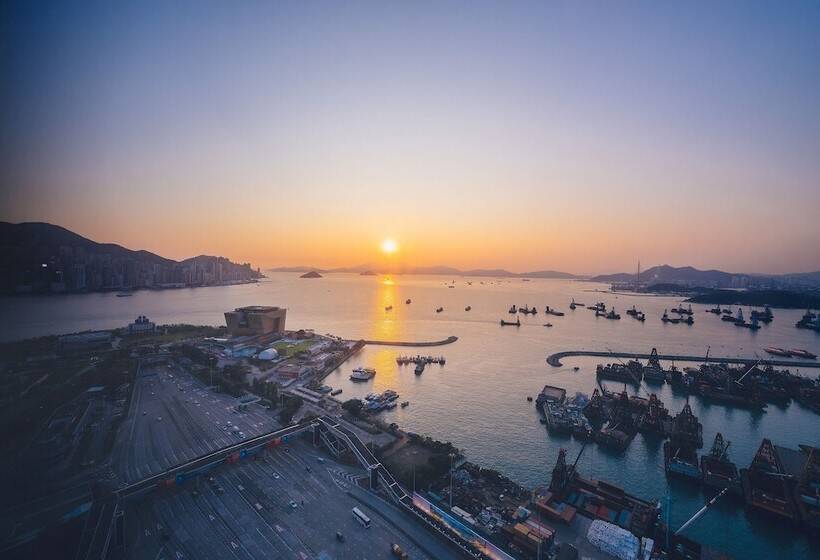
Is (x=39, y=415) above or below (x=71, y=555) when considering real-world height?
above

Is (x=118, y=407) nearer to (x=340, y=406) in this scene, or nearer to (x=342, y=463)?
(x=340, y=406)

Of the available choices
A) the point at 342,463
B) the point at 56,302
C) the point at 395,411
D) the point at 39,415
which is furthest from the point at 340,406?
the point at 56,302

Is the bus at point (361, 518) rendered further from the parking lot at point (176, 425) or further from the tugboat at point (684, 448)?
the tugboat at point (684, 448)

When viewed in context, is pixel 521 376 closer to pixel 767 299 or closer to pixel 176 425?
pixel 176 425

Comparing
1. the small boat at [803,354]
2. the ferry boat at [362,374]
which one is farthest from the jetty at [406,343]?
the small boat at [803,354]

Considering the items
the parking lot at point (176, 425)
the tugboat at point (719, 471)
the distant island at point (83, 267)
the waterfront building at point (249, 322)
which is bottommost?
the tugboat at point (719, 471)

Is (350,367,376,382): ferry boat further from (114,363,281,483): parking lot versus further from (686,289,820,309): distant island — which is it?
(686,289,820,309): distant island

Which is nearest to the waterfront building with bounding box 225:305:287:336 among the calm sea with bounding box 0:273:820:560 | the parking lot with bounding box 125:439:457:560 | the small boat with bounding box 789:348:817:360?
the calm sea with bounding box 0:273:820:560
